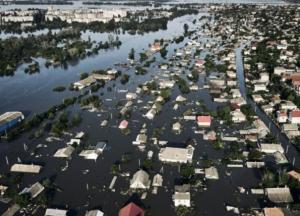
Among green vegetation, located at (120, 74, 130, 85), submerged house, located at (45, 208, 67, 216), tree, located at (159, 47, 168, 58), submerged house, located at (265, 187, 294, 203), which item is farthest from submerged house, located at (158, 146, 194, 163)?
tree, located at (159, 47, 168, 58)

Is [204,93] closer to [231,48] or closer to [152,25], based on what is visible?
[231,48]

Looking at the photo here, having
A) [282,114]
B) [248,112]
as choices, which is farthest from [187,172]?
[282,114]

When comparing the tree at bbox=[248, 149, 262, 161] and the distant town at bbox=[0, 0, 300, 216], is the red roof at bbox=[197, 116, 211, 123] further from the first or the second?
the tree at bbox=[248, 149, 262, 161]

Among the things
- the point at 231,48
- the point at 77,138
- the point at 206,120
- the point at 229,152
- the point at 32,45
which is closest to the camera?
the point at 229,152

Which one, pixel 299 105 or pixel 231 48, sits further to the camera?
pixel 231 48

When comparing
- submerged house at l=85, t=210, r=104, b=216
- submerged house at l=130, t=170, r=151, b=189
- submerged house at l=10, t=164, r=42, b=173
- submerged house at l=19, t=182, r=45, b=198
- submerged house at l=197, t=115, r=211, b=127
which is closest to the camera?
submerged house at l=85, t=210, r=104, b=216

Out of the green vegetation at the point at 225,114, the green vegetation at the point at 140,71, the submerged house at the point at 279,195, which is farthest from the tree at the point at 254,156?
the green vegetation at the point at 140,71

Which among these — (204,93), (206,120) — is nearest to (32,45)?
(204,93)
